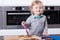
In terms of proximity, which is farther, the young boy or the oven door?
the oven door

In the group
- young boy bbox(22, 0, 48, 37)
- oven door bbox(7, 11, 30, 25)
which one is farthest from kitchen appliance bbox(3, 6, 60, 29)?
young boy bbox(22, 0, 48, 37)

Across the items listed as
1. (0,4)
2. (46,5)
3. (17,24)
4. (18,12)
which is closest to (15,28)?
(17,24)

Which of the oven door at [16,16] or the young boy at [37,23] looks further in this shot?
the oven door at [16,16]

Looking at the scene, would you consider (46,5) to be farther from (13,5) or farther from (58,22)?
(13,5)

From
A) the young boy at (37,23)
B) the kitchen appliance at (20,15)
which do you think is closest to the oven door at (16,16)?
the kitchen appliance at (20,15)

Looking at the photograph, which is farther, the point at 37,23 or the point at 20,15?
the point at 20,15

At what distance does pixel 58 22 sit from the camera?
6.70ft

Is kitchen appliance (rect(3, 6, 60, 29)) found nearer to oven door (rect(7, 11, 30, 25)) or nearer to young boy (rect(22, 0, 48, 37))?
oven door (rect(7, 11, 30, 25))

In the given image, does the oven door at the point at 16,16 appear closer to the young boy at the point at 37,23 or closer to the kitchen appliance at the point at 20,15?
the kitchen appliance at the point at 20,15

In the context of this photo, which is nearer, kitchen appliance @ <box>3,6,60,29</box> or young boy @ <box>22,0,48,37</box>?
young boy @ <box>22,0,48,37</box>

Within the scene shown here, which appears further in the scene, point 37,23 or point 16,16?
point 16,16

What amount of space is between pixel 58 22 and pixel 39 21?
46 cm

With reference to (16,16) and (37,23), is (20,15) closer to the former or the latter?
(16,16)

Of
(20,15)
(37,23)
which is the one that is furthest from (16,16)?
(37,23)
